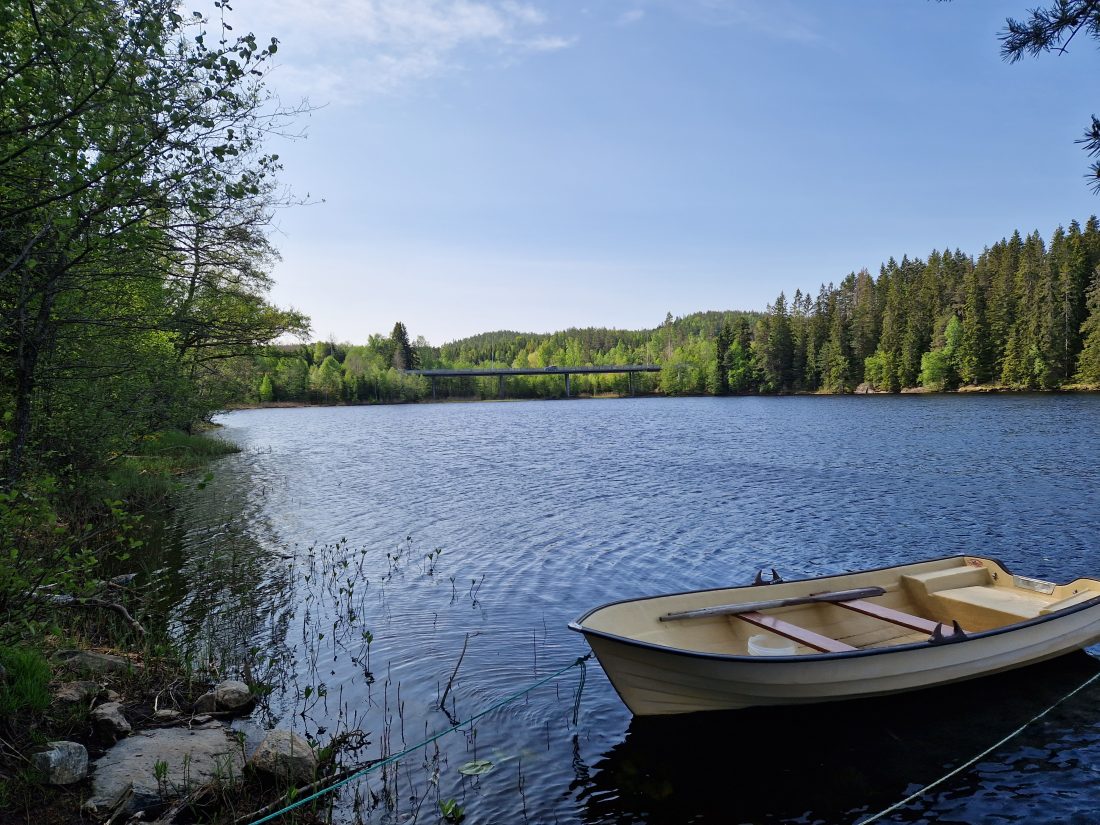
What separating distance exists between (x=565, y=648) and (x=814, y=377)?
12168 cm

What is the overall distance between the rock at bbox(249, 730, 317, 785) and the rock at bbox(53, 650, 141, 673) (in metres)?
3.05

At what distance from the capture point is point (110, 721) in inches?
281

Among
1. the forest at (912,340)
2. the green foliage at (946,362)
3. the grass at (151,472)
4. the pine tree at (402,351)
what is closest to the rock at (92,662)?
the grass at (151,472)

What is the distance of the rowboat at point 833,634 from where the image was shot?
8.23 meters

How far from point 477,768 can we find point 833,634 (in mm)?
6059

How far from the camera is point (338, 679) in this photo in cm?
1040

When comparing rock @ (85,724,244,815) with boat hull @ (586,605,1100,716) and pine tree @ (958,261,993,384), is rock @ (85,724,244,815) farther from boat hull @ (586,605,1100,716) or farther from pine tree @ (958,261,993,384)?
pine tree @ (958,261,993,384)

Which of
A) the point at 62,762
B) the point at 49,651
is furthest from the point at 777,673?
the point at 49,651

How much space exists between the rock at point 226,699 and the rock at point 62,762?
89.9 inches

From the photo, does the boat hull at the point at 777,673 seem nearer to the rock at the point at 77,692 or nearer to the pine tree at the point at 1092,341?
the rock at the point at 77,692

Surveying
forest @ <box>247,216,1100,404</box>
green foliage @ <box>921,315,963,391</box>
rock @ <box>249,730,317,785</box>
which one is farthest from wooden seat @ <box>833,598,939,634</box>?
green foliage @ <box>921,315,963,391</box>

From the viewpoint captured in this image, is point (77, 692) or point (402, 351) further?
point (402, 351)

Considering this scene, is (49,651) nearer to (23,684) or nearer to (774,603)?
(23,684)

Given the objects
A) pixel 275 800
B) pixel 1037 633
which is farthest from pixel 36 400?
pixel 1037 633
